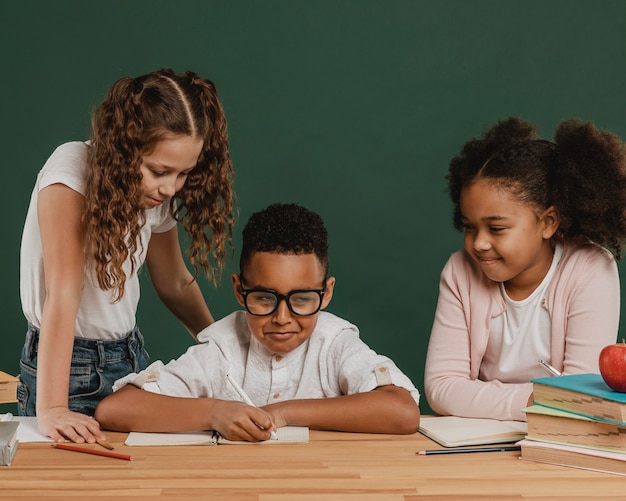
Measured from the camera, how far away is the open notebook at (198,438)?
5.98 ft

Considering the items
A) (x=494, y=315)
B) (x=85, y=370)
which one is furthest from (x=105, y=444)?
(x=494, y=315)

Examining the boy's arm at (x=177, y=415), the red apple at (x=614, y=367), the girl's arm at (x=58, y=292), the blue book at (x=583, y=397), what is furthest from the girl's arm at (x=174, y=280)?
the red apple at (x=614, y=367)

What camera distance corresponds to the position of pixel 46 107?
3.74m

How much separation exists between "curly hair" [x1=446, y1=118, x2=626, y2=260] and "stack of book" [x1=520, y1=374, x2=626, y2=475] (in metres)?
0.61

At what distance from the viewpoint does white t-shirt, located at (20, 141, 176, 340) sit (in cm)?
206

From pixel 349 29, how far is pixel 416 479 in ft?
7.96

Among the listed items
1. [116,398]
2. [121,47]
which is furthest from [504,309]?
[121,47]

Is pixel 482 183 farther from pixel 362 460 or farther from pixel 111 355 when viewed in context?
pixel 111 355

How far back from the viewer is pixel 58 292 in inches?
76.2

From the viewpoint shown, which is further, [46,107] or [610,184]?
[46,107]

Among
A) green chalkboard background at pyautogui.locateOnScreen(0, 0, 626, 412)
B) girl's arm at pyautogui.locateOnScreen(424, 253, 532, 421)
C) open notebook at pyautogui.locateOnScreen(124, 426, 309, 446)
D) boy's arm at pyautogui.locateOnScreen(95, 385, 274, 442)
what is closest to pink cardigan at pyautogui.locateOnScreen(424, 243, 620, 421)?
girl's arm at pyautogui.locateOnScreen(424, 253, 532, 421)

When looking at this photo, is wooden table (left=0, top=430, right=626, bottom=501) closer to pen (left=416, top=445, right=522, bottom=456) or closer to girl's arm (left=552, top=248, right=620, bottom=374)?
pen (left=416, top=445, right=522, bottom=456)

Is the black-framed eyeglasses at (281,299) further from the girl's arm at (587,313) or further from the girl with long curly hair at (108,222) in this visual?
the girl's arm at (587,313)

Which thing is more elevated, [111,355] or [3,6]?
[3,6]
